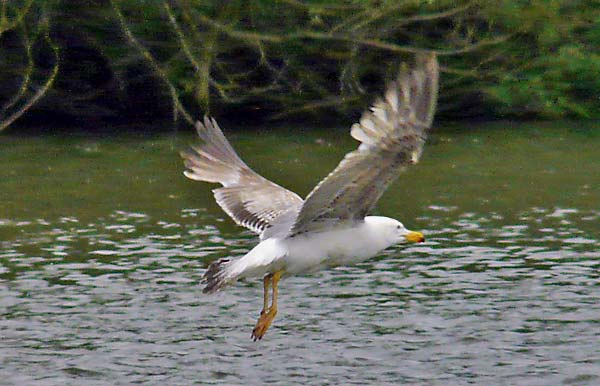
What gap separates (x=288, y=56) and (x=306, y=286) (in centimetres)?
1248

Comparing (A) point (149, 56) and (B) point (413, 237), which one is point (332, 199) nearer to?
(B) point (413, 237)

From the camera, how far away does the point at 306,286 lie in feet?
45.2

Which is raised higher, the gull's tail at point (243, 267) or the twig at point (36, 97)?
the twig at point (36, 97)

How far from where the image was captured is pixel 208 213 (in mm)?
17594

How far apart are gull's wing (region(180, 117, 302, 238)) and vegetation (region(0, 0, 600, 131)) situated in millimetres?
13563

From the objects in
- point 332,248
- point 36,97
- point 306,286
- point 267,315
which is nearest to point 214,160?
point 267,315

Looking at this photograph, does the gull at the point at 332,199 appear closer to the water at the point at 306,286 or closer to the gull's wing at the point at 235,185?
the gull's wing at the point at 235,185

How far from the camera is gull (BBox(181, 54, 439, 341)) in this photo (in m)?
7.61

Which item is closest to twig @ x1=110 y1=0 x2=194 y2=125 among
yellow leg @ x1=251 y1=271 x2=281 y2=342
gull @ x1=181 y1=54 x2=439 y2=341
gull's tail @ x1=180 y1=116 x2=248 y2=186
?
gull's tail @ x1=180 y1=116 x2=248 y2=186

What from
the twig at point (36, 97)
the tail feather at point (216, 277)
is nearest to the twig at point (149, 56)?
the twig at point (36, 97)

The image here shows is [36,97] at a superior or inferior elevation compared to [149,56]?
inferior

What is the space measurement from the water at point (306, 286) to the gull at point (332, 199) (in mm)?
1486

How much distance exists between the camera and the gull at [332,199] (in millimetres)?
7613

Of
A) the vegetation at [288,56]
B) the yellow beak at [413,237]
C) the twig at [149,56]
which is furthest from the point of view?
the vegetation at [288,56]
